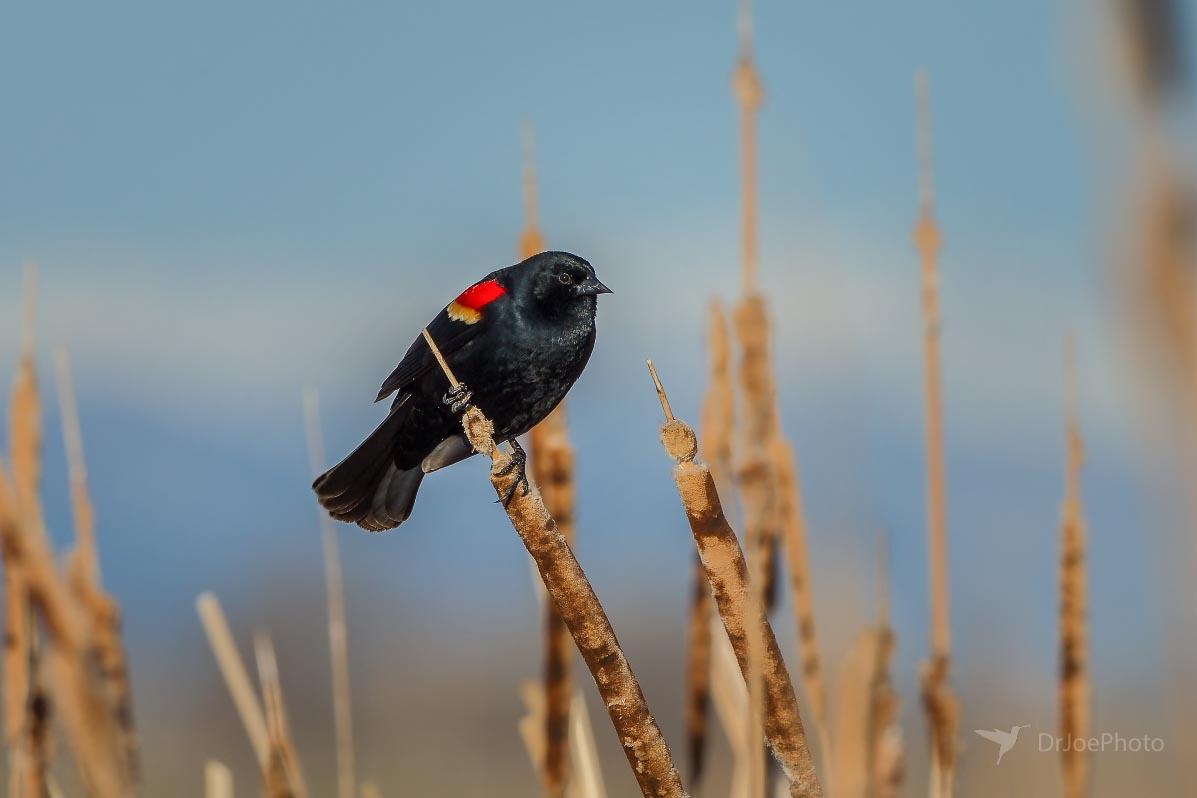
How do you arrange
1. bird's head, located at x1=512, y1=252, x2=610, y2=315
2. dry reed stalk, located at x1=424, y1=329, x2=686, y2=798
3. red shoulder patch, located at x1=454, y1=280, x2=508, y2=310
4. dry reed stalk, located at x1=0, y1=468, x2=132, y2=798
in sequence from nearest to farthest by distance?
dry reed stalk, located at x1=424, y1=329, x2=686, y2=798 → dry reed stalk, located at x1=0, y1=468, x2=132, y2=798 → bird's head, located at x1=512, y1=252, x2=610, y2=315 → red shoulder patch, located at x1=454, y1=280, x2=508, y2=310

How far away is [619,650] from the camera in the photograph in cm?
146

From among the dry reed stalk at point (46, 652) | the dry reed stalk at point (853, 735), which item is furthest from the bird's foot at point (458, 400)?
the dry reed stalk at point (853, 735)

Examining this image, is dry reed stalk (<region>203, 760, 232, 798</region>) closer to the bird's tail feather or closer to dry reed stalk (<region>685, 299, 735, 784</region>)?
the bird's tail feather

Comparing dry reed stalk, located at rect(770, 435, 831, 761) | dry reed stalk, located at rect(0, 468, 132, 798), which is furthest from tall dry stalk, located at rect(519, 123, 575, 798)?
dry reed stalk, located at rect(0, 468, 132, 798)

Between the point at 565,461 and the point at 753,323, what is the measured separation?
495 millimetres

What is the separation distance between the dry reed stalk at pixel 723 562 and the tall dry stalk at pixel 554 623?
1.01 m

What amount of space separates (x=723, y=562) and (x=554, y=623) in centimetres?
116

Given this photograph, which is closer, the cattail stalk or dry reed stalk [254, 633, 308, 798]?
dry reed stalk [254, 633, 308, 798]

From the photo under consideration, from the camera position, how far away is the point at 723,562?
1.43 meters

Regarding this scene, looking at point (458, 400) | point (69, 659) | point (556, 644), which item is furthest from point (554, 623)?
point (69, 659)

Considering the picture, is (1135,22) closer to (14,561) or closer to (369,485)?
(14,561)

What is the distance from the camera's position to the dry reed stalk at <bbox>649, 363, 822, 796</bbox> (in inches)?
55.5

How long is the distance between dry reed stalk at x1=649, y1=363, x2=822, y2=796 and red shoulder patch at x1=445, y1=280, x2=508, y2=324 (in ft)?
4.66

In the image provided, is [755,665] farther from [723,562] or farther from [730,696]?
[730,696]
